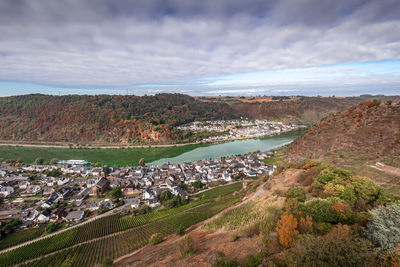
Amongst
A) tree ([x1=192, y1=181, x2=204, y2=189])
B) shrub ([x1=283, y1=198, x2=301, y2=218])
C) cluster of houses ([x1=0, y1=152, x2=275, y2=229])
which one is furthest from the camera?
tree ([x1=192, y1=181, x2=204, y2=189])

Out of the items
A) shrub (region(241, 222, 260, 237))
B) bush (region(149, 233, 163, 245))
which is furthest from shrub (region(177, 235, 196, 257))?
bush (region(149, 233, 163, 245))

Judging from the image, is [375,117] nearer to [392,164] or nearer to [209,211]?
[392,164]

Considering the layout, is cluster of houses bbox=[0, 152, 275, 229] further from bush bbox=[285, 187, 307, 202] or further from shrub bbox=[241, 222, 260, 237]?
shrub bbox=[241, 222, 260, 237]

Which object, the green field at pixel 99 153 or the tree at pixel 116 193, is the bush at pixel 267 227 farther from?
the green field at pixel 99 153

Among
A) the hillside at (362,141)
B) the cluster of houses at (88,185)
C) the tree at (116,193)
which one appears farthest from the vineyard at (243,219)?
the tree at (116,193)

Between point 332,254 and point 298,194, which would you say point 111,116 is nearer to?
point 298,194

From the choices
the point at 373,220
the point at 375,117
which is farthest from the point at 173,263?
the point at 375,117
